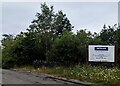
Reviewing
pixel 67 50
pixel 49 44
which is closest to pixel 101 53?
pixel 67 50

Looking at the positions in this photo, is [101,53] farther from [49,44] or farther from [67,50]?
[49,44]

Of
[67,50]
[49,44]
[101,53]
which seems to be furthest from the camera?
[49,44]

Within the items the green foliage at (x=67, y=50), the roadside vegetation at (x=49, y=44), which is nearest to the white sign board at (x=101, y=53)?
the roadside vegetation at (x=49, y=44)

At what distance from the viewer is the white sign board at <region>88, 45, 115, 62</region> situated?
3925 centimetres

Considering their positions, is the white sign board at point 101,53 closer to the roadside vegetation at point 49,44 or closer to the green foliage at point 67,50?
the roadside vegetation at point 49,44

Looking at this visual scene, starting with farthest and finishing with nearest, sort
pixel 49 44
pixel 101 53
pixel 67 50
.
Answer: pixel 49 44
pixel 67 50
pixel 101 53

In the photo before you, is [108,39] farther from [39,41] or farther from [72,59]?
[72,59]

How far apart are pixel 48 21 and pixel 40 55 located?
9.69 metres

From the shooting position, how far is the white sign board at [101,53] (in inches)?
1545

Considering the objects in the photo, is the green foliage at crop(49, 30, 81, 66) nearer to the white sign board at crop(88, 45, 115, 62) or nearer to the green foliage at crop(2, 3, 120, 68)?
the green foliage at crop(2, 3, 120, 68)

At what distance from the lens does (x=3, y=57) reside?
75.2m

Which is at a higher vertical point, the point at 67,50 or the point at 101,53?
the point at 67,50

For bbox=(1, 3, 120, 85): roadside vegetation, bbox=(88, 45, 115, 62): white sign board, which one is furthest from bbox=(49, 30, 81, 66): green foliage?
bbox=(88, 45, 115, 62): white sign board

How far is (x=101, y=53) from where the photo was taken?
39.6 meters
